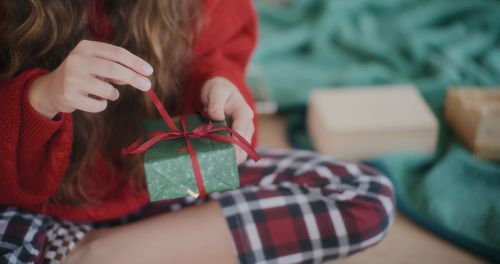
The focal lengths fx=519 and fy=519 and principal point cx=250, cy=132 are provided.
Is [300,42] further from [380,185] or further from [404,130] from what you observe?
[380,185]

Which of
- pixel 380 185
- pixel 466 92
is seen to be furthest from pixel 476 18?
pixel 380 185

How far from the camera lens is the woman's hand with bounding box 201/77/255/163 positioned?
63 centimetres

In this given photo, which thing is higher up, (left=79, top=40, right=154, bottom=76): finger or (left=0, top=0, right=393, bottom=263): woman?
(left=79, top=40, right=154, bottom=76): finger

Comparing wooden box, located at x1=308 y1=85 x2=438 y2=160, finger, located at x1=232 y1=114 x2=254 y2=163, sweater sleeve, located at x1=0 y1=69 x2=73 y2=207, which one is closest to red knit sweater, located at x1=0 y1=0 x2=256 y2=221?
sweater sleeve, located at x1=0 y1=69 x2=73 y2=207

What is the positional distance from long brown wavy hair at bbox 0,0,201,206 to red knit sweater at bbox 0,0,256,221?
0.05ft

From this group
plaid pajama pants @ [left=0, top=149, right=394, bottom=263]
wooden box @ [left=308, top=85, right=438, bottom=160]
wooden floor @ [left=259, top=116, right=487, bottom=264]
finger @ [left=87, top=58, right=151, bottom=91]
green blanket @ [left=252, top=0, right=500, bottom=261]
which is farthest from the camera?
wooden box @ [left=308, top=85, right=438, bottom=160]

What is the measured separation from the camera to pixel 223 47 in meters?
0.82

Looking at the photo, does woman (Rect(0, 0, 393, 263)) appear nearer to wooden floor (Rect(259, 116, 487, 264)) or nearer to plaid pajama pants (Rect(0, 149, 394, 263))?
plaid pajama pants (Rect(0, 149, 394, 263))

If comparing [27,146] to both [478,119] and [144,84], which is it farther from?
[478,119]

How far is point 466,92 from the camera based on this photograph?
42.5 inches

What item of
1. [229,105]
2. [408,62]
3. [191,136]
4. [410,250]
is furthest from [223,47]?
[408,62]

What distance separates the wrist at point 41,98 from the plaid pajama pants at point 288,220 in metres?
0.15

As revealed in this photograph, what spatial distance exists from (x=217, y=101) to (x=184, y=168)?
129mm

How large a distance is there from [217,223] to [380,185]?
241 mm
